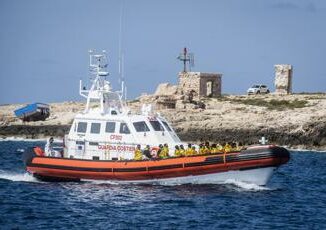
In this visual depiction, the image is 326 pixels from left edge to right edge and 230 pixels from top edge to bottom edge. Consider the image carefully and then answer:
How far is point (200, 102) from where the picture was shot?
2980 inches

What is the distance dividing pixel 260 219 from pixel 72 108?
61.9m

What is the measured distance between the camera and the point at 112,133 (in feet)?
110

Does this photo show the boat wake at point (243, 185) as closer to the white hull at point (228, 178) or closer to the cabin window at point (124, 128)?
the white hull at point (228, 178)

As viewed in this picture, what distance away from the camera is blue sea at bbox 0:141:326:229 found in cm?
2564

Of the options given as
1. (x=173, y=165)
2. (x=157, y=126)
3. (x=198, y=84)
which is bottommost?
(x=173, y=165)

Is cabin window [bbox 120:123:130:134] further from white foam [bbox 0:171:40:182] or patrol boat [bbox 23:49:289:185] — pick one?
white foam [bbox 0:171:40:182]

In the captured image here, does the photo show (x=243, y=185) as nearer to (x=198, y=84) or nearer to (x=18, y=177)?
(x=18, y=177)

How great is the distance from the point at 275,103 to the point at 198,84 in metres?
8.86

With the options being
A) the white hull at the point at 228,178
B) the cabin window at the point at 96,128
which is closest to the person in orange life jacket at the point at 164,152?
the white hull at the point at 228,178

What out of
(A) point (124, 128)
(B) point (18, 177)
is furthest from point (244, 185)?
(B) point (18, 177)

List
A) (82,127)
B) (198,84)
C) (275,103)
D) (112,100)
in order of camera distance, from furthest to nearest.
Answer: (198,84), (275,103), (112,100), (82,127)

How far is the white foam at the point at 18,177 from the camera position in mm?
36066

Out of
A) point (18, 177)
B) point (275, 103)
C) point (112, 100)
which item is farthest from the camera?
point (275, 103)

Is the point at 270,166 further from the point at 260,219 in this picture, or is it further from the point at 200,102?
the point at 200,102
